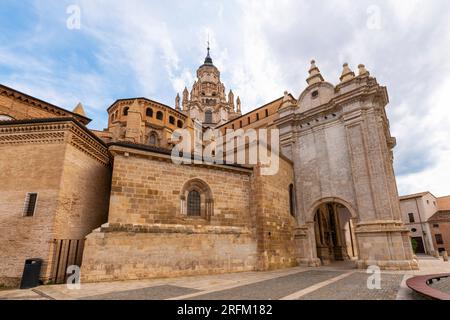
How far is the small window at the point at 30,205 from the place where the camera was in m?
9.32

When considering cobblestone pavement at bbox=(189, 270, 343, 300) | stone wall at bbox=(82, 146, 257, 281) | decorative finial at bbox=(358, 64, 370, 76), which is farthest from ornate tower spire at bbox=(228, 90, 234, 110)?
cobblestone pavement at bbox=(189, 270, 343, 300)

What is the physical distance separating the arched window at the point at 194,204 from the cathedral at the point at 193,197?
0.07 m

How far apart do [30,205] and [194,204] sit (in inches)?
268

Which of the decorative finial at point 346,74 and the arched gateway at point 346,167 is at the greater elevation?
the decorative finial at point 346,74

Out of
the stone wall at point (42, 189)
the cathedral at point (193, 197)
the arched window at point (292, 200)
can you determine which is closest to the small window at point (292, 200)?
the arched window at point (292, 200)

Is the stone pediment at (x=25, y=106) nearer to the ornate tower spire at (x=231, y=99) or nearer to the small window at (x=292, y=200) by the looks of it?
the small window at (x=292, y=200)

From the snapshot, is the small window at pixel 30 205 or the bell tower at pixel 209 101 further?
the bell tower at pixel 209 101

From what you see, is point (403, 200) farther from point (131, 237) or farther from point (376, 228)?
point (131, 237)

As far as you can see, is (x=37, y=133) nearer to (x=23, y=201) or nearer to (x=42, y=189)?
(x=42, y=189)

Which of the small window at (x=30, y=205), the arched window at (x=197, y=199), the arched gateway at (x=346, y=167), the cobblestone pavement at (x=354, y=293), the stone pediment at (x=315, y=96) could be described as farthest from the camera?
the stone pediment at (x=315, y=96)

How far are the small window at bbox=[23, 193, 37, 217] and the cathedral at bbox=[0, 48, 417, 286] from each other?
0.19 feet
